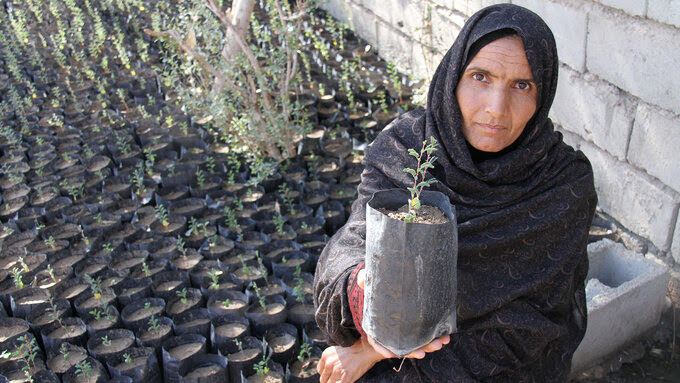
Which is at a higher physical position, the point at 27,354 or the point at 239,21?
the point at 239,21

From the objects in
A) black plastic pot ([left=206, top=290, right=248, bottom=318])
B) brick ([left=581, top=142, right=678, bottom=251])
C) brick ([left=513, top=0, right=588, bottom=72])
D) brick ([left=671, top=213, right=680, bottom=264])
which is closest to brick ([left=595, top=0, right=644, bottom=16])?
brick ([left=513, top=0, right=588, bottom=72])

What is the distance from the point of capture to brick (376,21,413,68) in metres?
5.23

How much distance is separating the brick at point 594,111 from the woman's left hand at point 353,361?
190 centimetres

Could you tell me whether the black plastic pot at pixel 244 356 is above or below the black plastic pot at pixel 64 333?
below

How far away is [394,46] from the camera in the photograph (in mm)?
5449

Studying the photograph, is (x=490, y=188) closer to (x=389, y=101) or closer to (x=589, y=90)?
(x=589, y=90)

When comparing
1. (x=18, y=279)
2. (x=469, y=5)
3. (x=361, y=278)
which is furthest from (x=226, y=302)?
(x=469, y=5)

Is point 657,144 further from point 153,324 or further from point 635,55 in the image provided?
point 153,324

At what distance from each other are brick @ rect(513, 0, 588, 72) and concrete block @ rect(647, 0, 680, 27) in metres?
0.48

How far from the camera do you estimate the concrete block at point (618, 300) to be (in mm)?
2561

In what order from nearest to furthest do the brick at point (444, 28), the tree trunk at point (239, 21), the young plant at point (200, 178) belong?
the young plant at point (200, 178) → the tree trunk at point (239, 21) → the brick at point (444, 28)

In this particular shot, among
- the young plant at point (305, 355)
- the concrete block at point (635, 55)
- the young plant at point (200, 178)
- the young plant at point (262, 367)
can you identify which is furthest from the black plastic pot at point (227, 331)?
the concrete block at point (635, 55)

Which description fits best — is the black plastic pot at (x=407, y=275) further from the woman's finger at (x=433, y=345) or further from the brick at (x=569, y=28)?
the brick at (x=569, y=28)

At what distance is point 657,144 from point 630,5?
0.63 meters
